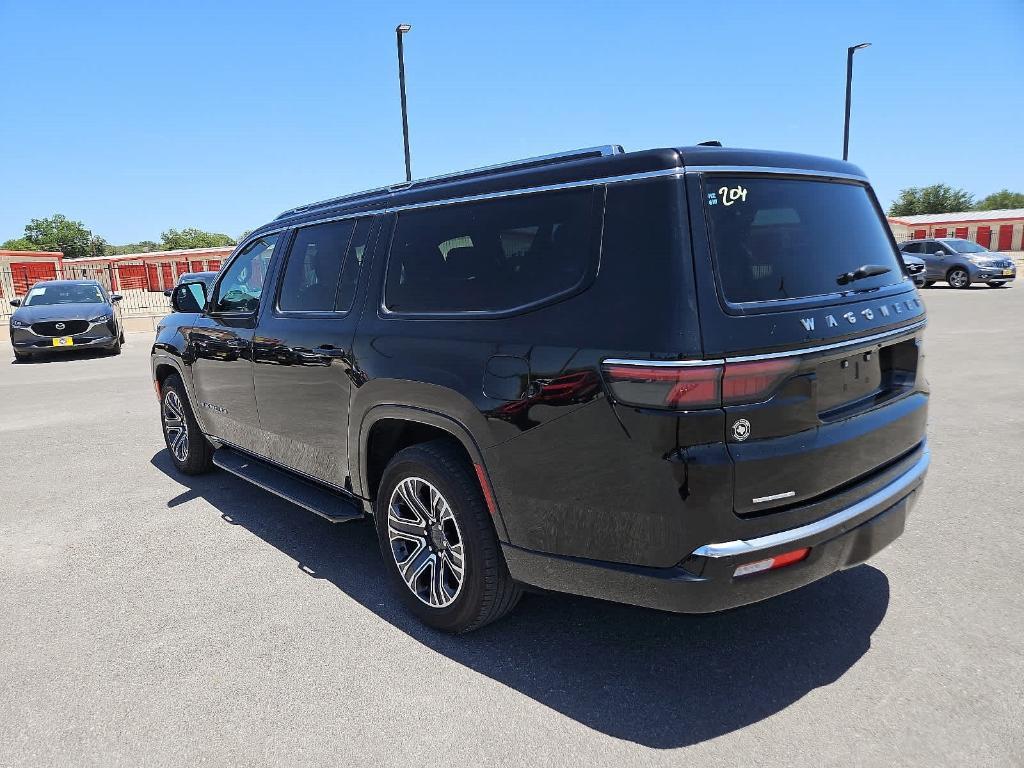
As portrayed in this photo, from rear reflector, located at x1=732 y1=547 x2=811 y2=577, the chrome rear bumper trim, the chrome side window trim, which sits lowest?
rear reflector, located at x1=732 y1=547 x2=811 y2=577

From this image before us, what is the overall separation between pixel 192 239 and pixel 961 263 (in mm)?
103526

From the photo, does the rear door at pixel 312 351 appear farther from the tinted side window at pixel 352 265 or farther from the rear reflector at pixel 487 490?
the rear reflector at pixel 487 490

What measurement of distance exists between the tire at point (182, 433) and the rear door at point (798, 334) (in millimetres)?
4550

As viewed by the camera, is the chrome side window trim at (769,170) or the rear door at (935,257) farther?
the rear door at (935,257)

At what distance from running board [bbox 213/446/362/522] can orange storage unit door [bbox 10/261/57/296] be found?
1407 inches

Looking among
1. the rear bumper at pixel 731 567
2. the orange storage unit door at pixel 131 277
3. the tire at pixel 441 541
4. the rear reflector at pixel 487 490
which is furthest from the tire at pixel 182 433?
the orange storage unit door at pixel 131 277

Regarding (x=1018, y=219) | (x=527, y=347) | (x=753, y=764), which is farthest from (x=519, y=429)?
(x=1018, y=219)

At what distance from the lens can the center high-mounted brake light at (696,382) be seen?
84.4 inches

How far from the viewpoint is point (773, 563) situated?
7.66 ft

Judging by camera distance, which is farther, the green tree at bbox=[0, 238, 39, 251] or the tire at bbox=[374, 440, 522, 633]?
the green tree at bbox=[0, 238, 39, 251]

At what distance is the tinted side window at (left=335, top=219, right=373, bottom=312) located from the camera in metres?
3.57

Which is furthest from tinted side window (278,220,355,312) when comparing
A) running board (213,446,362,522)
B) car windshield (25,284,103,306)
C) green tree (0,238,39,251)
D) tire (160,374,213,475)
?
green tree (0,238,39,251)

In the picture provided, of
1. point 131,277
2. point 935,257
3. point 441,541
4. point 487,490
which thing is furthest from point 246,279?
point 131,277

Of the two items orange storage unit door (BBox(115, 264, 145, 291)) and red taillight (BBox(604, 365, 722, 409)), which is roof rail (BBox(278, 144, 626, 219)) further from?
orange storage unit door (BBox(115, 264, 145, 291))
